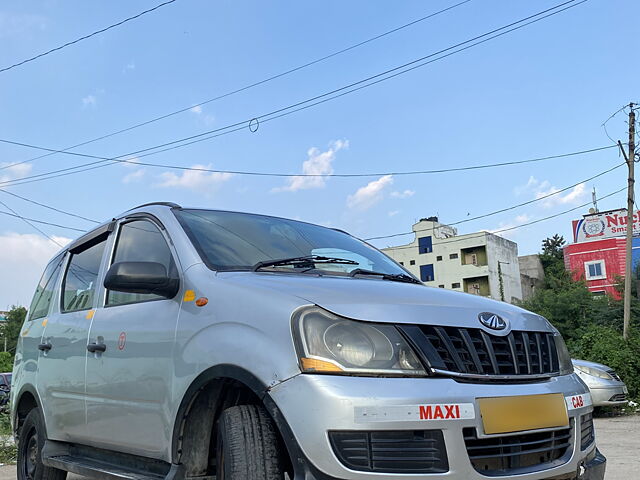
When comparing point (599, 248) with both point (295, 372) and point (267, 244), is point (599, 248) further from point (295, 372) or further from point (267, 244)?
point (295, 372)

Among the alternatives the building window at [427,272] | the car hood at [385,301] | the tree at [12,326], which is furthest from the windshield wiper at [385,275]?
the tree at [12,326]

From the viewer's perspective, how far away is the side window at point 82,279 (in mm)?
3975

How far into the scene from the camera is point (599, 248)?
56.9 metres

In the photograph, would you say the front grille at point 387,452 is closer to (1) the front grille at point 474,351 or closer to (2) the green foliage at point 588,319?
(1) the front grille at point 474,351

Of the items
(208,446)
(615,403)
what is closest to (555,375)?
(208,446)

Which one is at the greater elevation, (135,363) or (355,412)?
(135,363)

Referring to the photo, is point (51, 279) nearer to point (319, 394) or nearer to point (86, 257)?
point (86, 257)

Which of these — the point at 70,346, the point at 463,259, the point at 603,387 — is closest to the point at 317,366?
the point at 70,346

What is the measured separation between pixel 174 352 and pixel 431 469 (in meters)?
1.26

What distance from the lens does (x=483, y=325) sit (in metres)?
2.47

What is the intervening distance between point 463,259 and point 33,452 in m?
62.4

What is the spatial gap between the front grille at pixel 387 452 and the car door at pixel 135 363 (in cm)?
101

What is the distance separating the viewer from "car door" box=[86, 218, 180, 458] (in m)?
2.91

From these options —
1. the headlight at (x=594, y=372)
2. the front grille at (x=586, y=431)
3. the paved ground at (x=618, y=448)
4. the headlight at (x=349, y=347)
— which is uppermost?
the headlight at (x=349, y=347)
